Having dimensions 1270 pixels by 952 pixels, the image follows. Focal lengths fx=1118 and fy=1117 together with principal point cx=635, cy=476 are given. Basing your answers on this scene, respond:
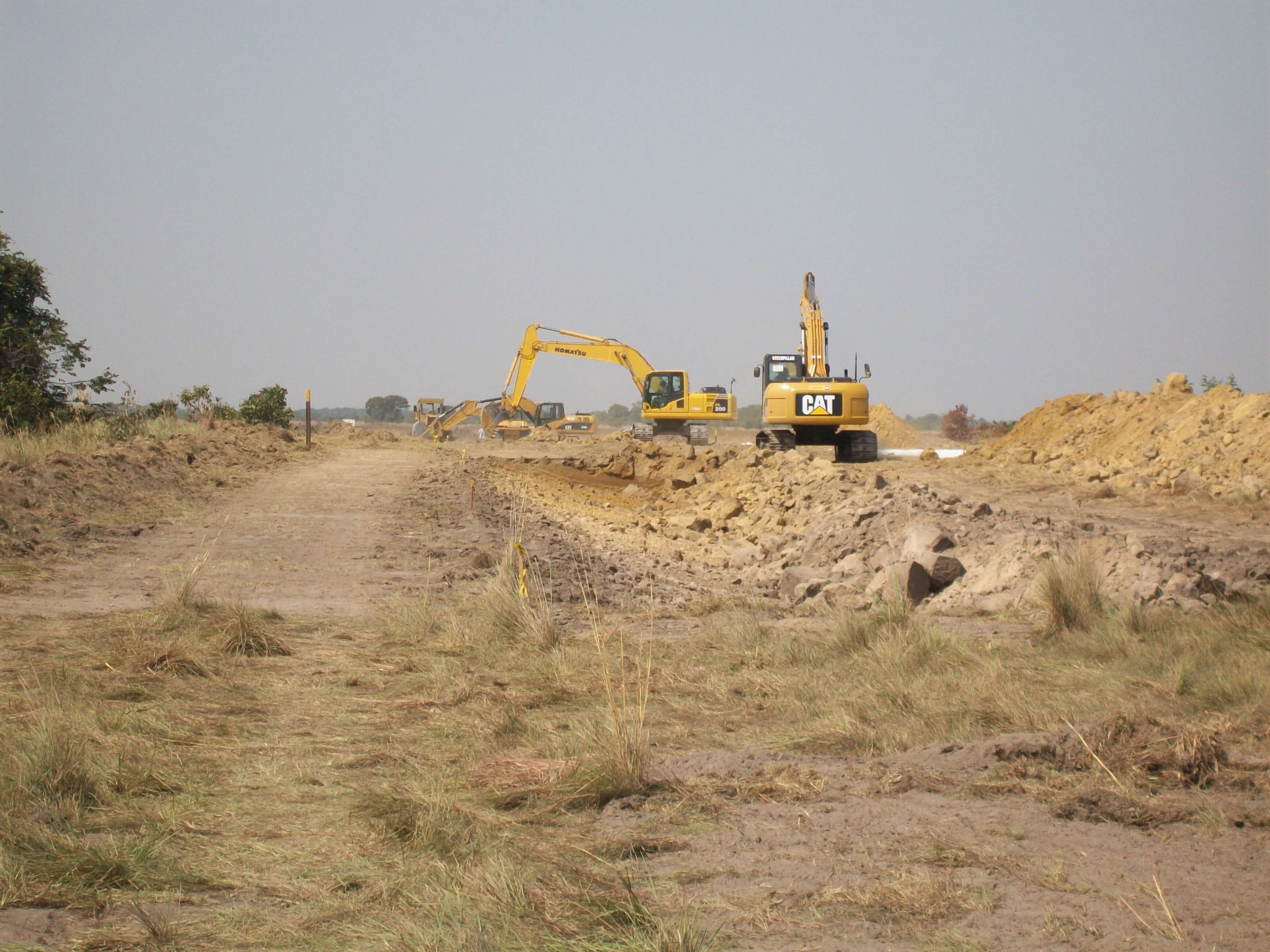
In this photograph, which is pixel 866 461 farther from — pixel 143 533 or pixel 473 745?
pixel 473 745

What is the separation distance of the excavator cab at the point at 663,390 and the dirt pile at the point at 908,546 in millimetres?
16293

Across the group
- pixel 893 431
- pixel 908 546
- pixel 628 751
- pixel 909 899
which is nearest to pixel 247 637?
pixel 628 751

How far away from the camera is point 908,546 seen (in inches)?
515

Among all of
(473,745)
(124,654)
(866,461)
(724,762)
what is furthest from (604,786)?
(866,461)

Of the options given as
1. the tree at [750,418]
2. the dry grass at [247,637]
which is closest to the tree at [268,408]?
the dry grass at [247,637]

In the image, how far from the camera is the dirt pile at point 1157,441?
24.4 meters

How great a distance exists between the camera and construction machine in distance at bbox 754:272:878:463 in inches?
1179

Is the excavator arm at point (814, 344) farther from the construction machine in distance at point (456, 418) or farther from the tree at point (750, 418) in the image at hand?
the tree at point (750, 418)

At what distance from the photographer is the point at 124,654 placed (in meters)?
7.68

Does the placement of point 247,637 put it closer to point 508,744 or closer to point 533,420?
point 508,744

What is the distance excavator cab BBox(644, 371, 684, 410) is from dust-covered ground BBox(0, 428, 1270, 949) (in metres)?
28.2

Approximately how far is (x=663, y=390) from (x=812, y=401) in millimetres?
Result: 12230

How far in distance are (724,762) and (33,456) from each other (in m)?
14.4

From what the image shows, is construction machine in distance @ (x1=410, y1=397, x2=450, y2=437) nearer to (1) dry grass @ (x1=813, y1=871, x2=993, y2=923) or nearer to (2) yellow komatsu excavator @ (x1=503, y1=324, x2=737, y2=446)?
(2) yellow komatsu excavator @ (x1=503, y1=324, x2=737, y2=446)
